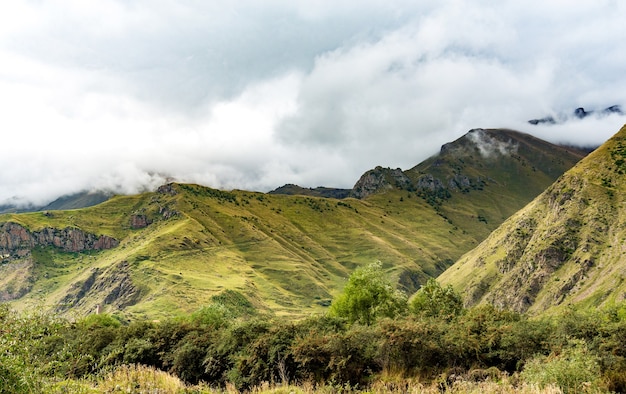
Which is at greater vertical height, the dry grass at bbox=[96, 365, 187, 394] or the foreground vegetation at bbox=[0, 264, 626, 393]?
the dry grass at bbox=[96, 365, 187, 394]

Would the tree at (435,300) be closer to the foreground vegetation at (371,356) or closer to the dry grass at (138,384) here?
the foreground vegetation at (371,356)

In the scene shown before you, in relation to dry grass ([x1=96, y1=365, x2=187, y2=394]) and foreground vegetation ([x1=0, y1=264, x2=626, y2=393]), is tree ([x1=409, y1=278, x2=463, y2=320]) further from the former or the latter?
dry grass ([x1=96, y1=365, x2=187, y2=394])

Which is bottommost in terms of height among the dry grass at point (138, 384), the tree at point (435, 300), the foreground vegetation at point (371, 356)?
the tree at point (435, 300)

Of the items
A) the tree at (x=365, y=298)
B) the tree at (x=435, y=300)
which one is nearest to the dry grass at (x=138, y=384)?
the tree at (x=365, y=298)

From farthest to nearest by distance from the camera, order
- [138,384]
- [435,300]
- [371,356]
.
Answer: [435,300]
[371,356]
[138,384]

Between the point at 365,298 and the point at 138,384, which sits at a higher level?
the point at 138,384

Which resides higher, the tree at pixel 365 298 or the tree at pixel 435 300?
the tree at pixel 365 298

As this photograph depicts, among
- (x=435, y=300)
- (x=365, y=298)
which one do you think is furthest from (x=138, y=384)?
(x=435, y=300)

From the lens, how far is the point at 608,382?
25.7 meters

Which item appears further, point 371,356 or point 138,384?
point 371,356

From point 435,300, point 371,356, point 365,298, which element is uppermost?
point 365,298

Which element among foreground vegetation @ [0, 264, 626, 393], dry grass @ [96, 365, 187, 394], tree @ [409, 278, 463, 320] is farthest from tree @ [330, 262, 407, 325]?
dry grass @ [96, 365, 187, 394]

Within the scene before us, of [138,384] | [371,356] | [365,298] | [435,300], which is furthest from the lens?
[435,300]

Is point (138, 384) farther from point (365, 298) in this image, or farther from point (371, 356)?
point (365, 298)
